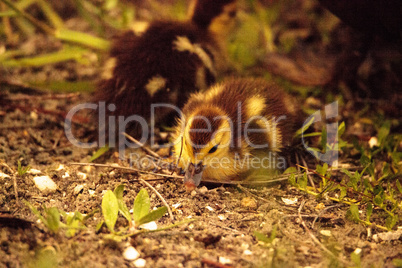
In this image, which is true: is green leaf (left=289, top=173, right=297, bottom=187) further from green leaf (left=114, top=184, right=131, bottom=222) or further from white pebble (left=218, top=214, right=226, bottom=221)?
green leaf (left=114, top=184, right=131, bottom=222)

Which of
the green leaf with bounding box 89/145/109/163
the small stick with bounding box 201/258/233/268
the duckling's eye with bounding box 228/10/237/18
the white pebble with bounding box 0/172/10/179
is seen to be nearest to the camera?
the small stick with bounding box 201/258/233/268

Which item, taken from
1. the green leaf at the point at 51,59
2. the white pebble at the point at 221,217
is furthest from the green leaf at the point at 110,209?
the green leaf at the point at 51,59

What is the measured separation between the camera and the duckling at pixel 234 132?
4.77ft

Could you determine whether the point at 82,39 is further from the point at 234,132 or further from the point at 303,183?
the point at 303,183

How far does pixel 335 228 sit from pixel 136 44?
121cm

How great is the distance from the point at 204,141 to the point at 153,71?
20.7 inches

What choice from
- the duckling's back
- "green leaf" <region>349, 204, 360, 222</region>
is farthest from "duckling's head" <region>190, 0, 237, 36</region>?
"green leaf" <region>349, 204, 360, 222</region>

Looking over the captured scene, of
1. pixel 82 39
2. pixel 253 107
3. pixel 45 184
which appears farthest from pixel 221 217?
pixel 82 39

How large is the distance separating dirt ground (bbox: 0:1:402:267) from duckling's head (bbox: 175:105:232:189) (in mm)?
84

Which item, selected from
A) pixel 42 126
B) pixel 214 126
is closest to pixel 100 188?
pixel 214 126

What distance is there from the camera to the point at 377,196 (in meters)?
1.36

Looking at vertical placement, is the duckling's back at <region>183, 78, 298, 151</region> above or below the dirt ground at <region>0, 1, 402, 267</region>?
above

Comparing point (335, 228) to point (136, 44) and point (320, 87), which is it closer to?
point (320, 87)

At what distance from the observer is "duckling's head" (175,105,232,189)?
1429mm
